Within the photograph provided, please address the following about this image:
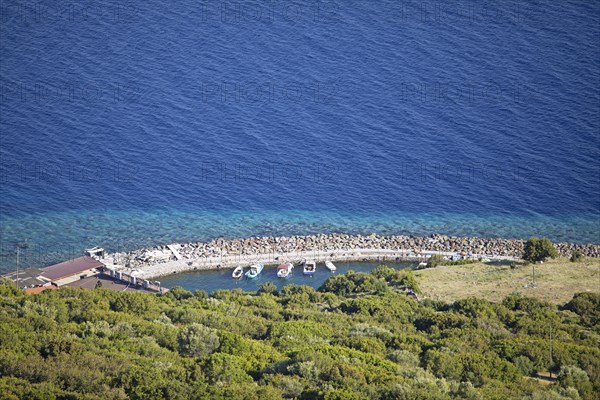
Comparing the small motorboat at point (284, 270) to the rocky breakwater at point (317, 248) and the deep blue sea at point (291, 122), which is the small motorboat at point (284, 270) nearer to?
the rocky breakwater at point (317, 248)

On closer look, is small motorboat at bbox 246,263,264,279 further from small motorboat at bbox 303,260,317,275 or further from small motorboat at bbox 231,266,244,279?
small motorboat at bbox 303,260,317,275

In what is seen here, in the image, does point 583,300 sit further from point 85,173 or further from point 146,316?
point 85,173

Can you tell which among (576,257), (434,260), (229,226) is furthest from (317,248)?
(576,257)

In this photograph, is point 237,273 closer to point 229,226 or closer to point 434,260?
point 229,226

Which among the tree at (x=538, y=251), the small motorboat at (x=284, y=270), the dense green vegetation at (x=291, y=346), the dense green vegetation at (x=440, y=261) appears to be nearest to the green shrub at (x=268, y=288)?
the dense green vegetation at (x=291, y=346)

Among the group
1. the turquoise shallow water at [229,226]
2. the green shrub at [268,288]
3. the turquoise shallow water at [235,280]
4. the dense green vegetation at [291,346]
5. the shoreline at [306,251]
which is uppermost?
the turquoise shallow water at [229,226]

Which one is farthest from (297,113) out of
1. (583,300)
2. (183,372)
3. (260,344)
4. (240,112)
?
(183,372)

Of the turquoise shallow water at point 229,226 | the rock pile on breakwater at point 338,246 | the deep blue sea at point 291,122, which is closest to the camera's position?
the rock pile on breakwater at point 338,246
